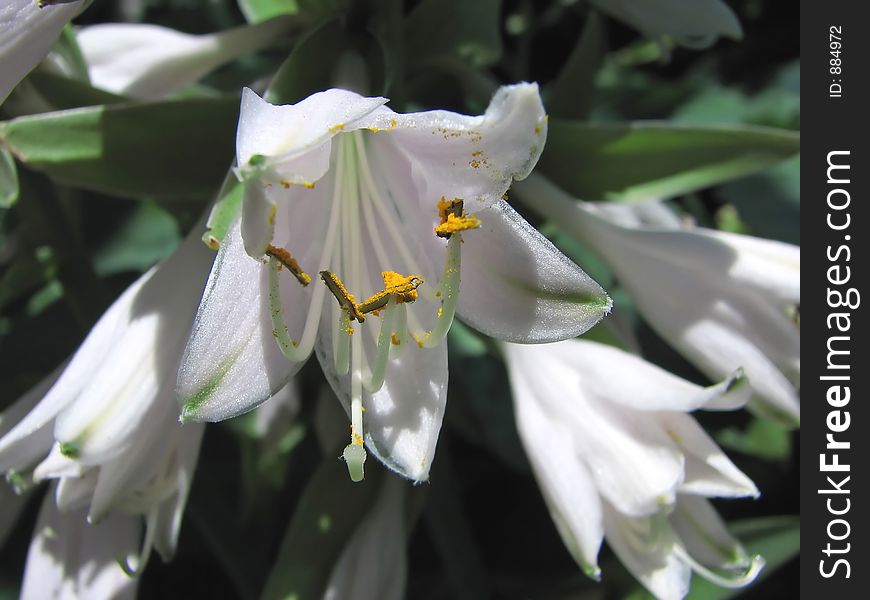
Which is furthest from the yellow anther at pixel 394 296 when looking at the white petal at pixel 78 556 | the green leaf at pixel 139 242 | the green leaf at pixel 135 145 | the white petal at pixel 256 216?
the green leaf at pixel 139 242

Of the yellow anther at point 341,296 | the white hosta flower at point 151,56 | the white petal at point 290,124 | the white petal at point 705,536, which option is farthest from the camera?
the white hosta flower at point 151,56

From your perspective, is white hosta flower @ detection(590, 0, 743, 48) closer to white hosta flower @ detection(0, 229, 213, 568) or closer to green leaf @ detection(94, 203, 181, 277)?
white hosta flower @ detection(0, 229, 213, 568)

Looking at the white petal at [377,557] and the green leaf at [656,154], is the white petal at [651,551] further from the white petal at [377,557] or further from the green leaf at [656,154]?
the green leaf at [656,154]

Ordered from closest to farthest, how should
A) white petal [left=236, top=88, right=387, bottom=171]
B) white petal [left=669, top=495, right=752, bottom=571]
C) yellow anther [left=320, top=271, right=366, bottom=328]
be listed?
white petal [left=236, top=88, right=387, bottom=171] → yellow anther [left=320, top=271, right=366, bottom=328] → white petal [left=669, top=495, right=752, bottom=571]

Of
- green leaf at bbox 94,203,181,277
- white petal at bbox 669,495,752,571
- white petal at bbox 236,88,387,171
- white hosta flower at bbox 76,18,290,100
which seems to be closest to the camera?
white petal at bbox 236,88,387,171

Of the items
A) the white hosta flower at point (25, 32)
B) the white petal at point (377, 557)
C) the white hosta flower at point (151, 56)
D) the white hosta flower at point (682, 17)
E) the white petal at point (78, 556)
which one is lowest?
the white petal at point (377, 557)

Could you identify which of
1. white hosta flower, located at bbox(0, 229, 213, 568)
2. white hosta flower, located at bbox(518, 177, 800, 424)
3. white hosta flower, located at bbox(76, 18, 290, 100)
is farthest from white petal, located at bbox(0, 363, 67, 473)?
white hosta flower, located at bbox(518, 177, 800, 424)
